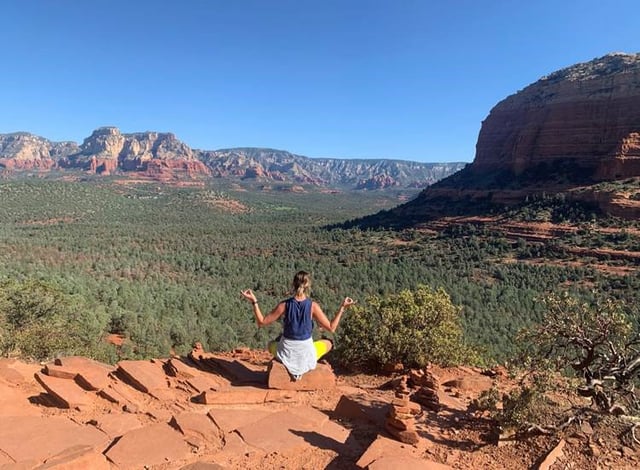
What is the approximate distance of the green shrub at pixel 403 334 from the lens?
1237 centimetres

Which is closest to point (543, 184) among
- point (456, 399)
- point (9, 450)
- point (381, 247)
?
point (381, 247)

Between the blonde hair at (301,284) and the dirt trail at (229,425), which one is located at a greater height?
the blonde hair at (301,284)

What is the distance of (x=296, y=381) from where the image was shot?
341 inches

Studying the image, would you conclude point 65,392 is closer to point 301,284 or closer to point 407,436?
point 301,284

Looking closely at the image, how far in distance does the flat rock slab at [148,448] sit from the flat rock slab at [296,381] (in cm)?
255

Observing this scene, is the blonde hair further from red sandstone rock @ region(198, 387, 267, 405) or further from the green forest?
the green forest

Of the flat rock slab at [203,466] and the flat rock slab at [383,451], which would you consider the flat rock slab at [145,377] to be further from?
the flat rock slab at [383,451]

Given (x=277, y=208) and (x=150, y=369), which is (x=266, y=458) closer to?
(x=150, y=369)

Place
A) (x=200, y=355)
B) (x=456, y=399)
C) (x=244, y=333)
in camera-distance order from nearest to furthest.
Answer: (x=456, y=399) → (x=200, y=355) → (x=244, y=333)

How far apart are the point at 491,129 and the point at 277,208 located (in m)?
87.8

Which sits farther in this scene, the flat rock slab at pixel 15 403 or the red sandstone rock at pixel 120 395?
the red sandstone rock at pixel 120 395

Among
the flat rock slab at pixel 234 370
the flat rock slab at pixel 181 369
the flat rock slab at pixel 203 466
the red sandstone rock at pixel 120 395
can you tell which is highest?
the flat rock slab at pixel 203 466

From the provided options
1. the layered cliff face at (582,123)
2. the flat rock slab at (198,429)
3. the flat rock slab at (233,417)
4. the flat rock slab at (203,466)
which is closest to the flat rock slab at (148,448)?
the flat rock slab at (198,429)

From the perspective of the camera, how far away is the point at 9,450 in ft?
18.2
